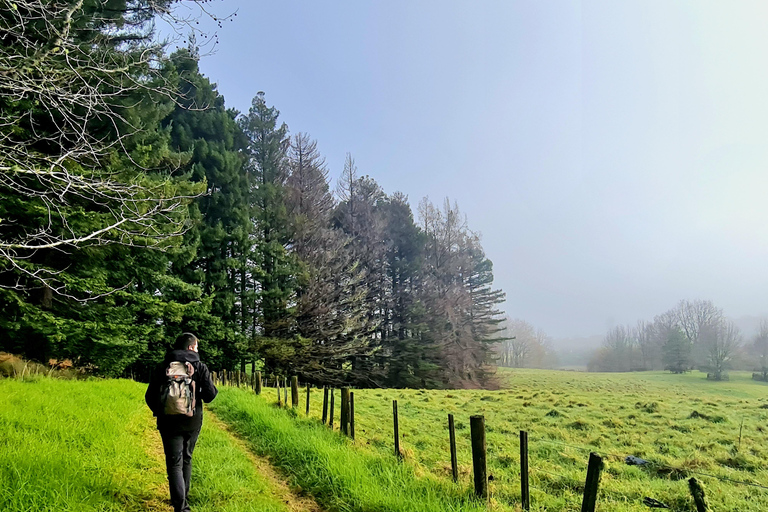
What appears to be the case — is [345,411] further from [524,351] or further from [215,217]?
[524,351]

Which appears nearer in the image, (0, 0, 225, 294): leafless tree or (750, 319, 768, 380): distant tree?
(0, 0, 225, 294): leafless tree

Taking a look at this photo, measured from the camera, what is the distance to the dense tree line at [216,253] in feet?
28.3

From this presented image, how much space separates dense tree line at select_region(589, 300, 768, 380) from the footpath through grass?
52861 mm

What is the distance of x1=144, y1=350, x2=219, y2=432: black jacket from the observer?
3820 millimetres

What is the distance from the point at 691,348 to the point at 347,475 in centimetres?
6899

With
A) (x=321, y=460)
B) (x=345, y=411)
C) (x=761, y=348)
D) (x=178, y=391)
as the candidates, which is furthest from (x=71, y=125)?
(x=761, y=348)

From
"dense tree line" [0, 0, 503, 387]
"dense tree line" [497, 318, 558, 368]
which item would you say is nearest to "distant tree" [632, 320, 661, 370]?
"dense tree line" [497, 318, 558, 368]

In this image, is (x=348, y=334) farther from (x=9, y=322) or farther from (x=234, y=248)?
(x=9, y=322)

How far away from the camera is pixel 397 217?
3247 centimetres

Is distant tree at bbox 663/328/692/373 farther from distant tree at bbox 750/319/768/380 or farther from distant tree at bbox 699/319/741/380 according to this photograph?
distant tree at bbox 750/319/768/380

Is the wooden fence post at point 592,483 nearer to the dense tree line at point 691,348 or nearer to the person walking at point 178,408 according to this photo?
the person walking at point 178,408

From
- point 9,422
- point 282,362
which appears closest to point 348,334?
point 282,362

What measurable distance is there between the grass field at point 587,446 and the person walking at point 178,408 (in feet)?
9.13

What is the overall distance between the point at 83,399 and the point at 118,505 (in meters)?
4.87
